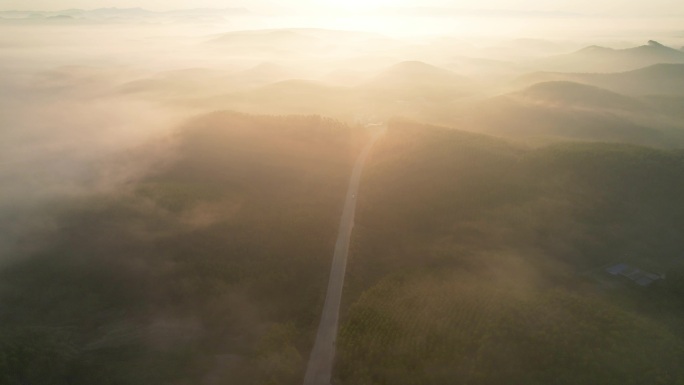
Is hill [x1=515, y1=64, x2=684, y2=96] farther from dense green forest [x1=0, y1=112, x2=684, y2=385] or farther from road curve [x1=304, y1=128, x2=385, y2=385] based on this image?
road curve [x1=304, y1=128, x2=385, y2=385]

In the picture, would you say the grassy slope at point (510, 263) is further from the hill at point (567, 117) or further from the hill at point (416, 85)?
the hill at point (416, 85)

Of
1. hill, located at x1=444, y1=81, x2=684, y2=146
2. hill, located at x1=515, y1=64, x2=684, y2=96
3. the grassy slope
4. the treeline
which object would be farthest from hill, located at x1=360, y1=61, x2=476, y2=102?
the treeline

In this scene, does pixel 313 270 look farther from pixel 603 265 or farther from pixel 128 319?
pixel 603 265

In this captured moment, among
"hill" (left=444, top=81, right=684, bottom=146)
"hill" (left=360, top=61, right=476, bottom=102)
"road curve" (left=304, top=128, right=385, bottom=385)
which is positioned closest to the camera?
"road curve" (left=304, top=128, right=385, bottom=385)

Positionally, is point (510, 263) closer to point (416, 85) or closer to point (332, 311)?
point (332, 311)

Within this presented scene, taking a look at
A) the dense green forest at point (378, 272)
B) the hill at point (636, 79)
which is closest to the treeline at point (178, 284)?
the dense green forest at point (378, 272)

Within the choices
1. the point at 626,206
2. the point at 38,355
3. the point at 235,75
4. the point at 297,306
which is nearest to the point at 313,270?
the point at 297,306

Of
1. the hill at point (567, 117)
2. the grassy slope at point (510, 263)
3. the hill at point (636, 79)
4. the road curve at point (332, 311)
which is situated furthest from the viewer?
the hill at point (636, 79)
